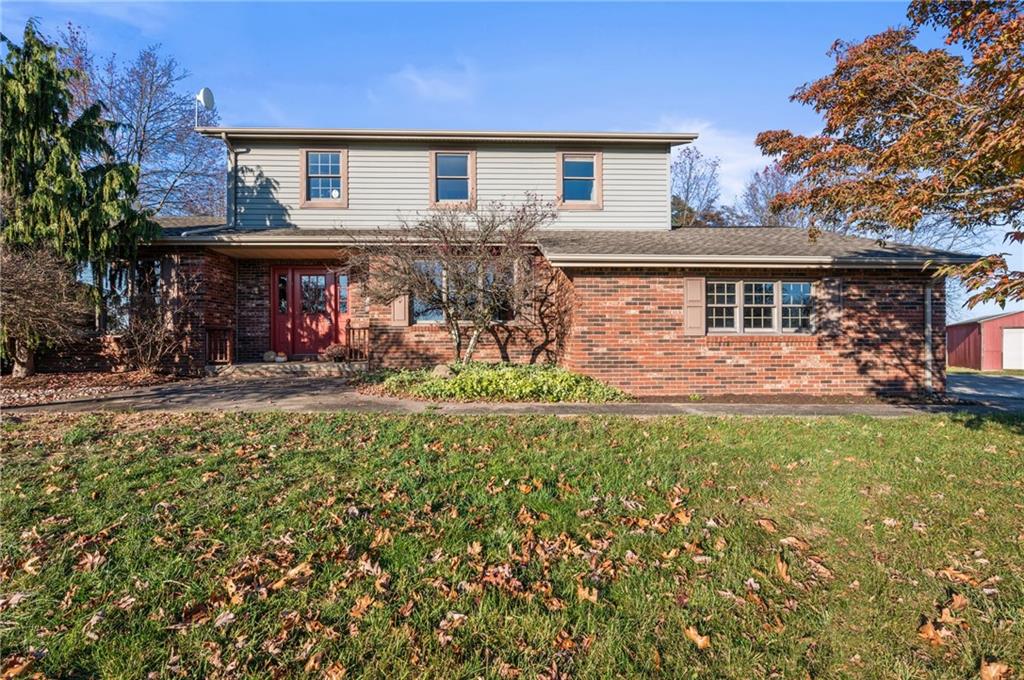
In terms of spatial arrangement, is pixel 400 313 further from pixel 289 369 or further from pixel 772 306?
pixel 772 306

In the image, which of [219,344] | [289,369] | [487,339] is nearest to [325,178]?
[219,344]

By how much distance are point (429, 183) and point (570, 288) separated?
5.07 meters

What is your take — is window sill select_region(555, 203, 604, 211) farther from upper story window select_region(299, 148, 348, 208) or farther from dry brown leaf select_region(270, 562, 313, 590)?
dry brown leaf select_region(270, 562, 313, 590)

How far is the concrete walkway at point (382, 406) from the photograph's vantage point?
6.94m

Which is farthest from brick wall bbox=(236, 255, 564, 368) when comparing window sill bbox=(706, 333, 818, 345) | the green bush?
window sill bbox=(706, 333, 818, 345)

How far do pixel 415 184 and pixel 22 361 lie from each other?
9198mm

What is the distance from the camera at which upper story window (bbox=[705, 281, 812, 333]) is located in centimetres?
916

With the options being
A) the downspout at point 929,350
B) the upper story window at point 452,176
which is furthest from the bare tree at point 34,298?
the downspout at point 929,350

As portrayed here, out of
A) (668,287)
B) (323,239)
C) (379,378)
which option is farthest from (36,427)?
(668,287)

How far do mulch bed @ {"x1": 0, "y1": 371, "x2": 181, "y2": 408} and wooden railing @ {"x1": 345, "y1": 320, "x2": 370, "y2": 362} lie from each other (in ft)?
11.8

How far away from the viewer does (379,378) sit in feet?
31.2

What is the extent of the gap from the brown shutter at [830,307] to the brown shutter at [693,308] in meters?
2.38

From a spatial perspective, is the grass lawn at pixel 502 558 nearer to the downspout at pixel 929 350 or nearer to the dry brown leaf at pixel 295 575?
the dry brown leaf at pixel 295 575

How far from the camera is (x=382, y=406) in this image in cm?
725
